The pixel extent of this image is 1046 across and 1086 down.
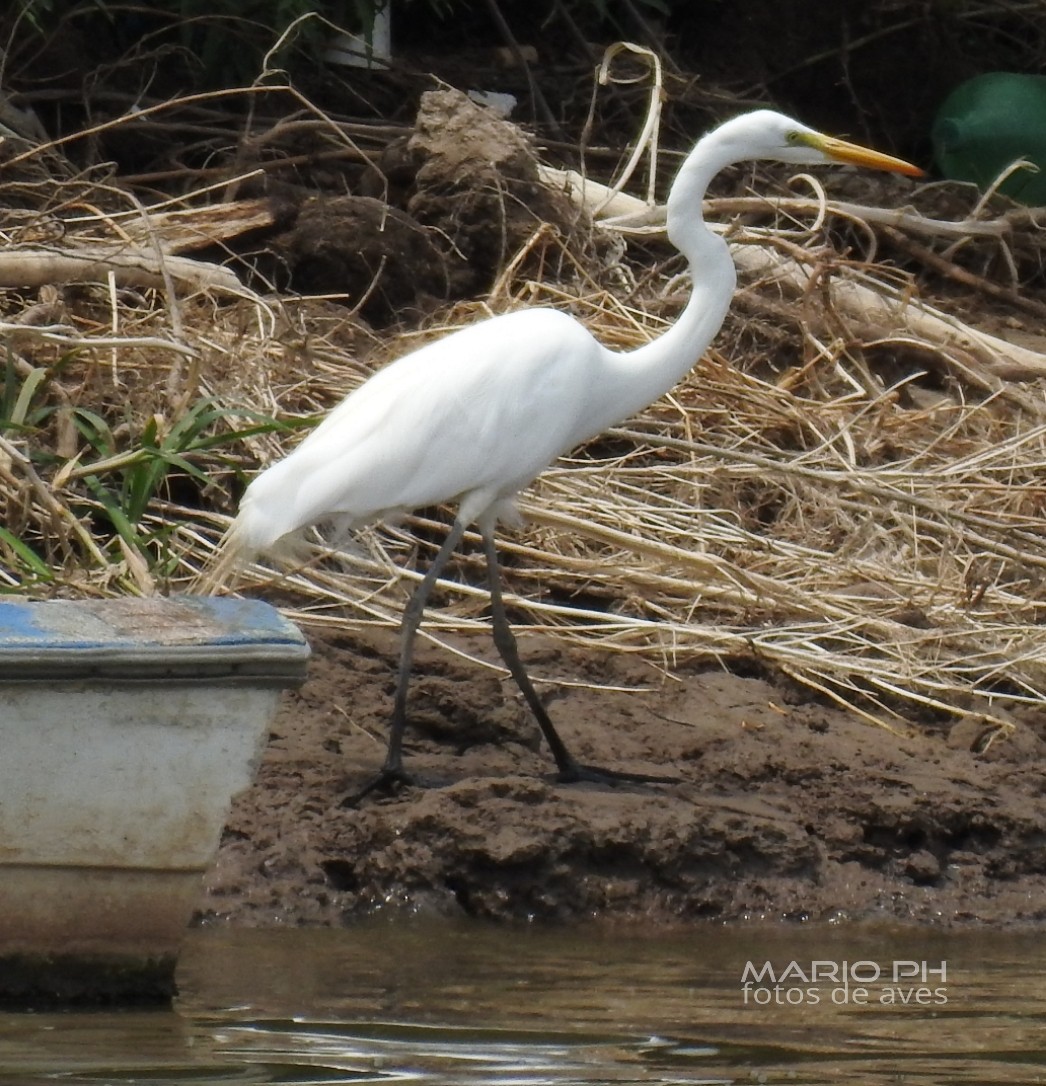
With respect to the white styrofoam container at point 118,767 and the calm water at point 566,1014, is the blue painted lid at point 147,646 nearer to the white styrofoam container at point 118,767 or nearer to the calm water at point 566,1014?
the white styrofoam container at point 118,767

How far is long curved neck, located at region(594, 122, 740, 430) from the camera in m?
5.04

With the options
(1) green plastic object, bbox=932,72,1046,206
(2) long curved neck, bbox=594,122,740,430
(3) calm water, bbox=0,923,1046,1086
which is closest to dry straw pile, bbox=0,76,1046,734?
(2) long curved neck, bbox=594,122,740,430

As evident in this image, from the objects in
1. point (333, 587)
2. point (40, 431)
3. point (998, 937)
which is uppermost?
point (40, 431)

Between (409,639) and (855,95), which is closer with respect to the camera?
(409,639)

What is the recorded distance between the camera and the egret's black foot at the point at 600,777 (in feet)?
15.8

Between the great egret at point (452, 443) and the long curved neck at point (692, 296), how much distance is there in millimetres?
13

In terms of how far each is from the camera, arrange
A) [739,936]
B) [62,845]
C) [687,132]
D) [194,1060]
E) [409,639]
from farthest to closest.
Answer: [687,132], [409,639], [739,936], [62,845], [194,1060]

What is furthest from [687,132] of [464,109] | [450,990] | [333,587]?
[450,990]

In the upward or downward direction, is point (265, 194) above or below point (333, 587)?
above

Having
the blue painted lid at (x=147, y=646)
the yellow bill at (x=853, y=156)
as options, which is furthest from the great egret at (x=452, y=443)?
the blue painted lid at (x=147, y=646)

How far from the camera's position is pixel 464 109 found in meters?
7.34

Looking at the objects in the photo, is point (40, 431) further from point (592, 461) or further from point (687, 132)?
point (687, 132)

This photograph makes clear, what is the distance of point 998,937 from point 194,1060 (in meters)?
1.94

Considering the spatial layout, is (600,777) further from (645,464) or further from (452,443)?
(645,464)
